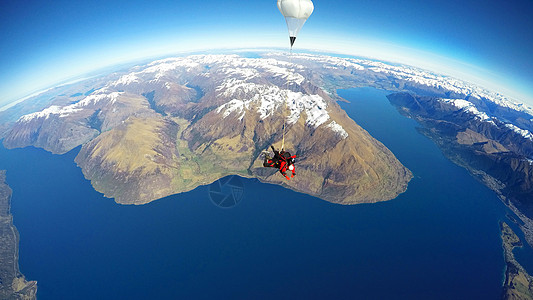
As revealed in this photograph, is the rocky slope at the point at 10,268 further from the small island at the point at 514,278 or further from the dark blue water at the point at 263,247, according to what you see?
the small island at the point at 514,278

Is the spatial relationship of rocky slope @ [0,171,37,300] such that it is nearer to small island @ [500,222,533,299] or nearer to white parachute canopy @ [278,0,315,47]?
white parachute canopy @ [278,0,315,47]

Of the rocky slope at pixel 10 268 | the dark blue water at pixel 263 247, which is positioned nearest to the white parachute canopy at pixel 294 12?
the dark blue water at pixel 263 247

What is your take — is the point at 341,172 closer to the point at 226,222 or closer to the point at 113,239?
the point at 226,222

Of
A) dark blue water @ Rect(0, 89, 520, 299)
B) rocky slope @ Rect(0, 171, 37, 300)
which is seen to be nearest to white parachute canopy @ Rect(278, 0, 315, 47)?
dark blue water @ Rect(0, 89, 520, 299)

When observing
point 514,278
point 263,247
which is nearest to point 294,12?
point 263,247

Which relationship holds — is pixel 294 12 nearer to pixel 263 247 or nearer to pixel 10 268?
pixel 263 247

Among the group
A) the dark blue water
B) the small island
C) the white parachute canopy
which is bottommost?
the small island
